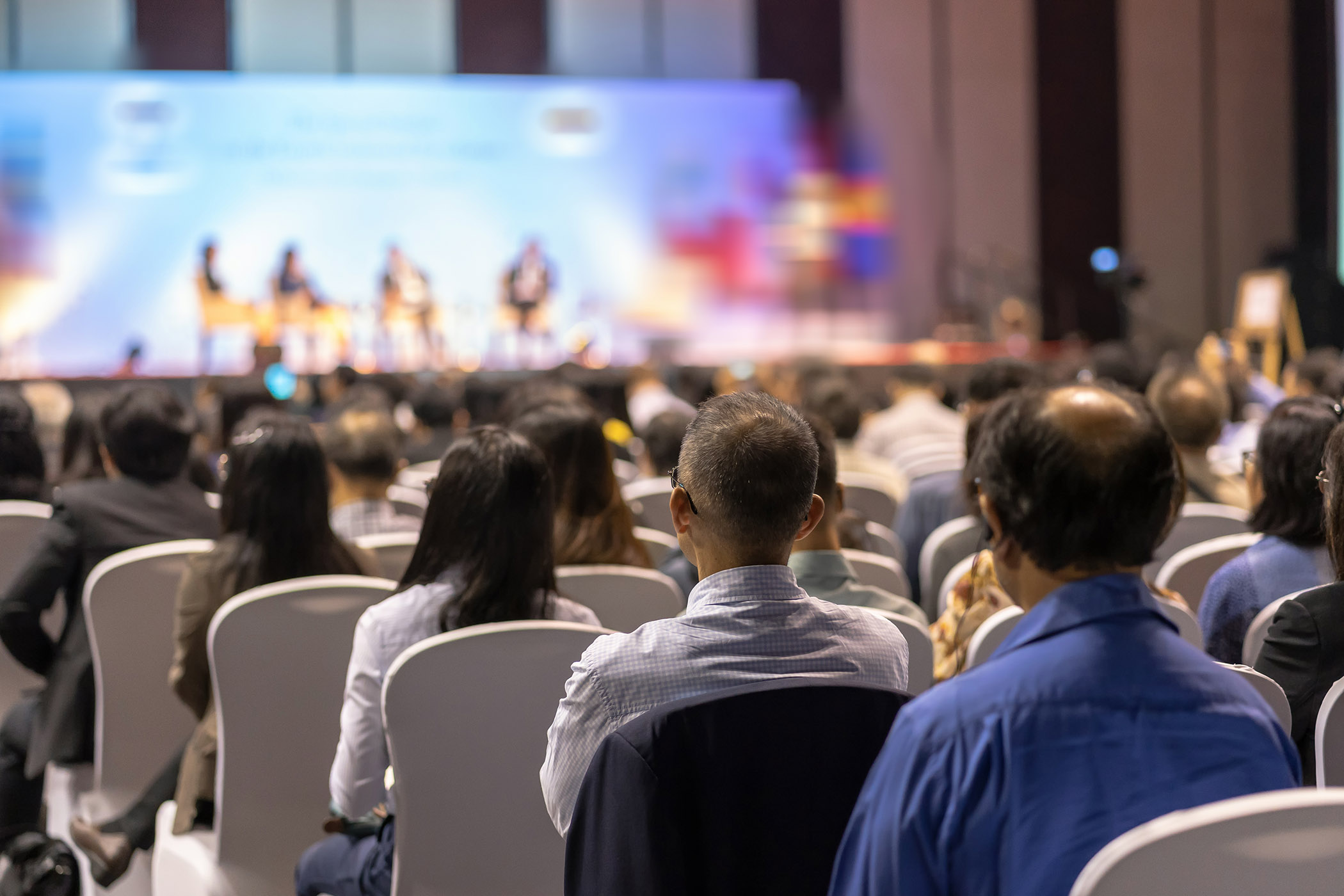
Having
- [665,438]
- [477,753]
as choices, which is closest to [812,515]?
[477,753]

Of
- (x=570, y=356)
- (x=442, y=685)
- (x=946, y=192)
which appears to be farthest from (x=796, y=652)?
(x=946, y=192)

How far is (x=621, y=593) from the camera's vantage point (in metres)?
2.45

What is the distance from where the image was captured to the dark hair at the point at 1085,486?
3.57 ft

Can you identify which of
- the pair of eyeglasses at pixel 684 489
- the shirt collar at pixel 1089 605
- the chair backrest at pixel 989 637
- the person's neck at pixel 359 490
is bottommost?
the chair backrest at pixel 989 637

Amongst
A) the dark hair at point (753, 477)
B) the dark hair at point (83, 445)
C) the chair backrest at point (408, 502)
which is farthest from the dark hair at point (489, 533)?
the dark hair at point (83, 445)

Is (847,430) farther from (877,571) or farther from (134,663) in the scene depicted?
(134,663)

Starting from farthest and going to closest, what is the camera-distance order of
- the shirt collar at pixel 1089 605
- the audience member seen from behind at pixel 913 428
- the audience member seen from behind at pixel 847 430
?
the audience member seen from behind at pixel 913 428, the audience member seen from behind at pixel 847 430, the shirt collar at pixel 1089 605

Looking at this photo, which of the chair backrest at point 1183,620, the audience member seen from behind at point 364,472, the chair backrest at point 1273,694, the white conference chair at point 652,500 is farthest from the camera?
the white conference chair at point 652,500

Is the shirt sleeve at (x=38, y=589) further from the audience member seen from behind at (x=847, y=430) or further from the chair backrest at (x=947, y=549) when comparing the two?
the audience member seen from behind at (x=847, y=430)

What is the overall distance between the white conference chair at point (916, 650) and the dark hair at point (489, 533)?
1.76 ft

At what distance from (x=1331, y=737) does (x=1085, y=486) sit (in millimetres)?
729

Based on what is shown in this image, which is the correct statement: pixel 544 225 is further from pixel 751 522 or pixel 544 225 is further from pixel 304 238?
pixel 751 522

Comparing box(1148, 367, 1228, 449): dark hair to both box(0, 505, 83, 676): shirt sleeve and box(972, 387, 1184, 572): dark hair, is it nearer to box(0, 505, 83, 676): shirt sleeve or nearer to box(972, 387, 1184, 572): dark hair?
box(972, 387, 1184, 572): dark hair

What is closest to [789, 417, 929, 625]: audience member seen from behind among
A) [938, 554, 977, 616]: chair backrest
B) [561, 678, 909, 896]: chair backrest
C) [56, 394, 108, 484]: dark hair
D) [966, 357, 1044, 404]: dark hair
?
[938, 554, 977, 616]: chair backrest
